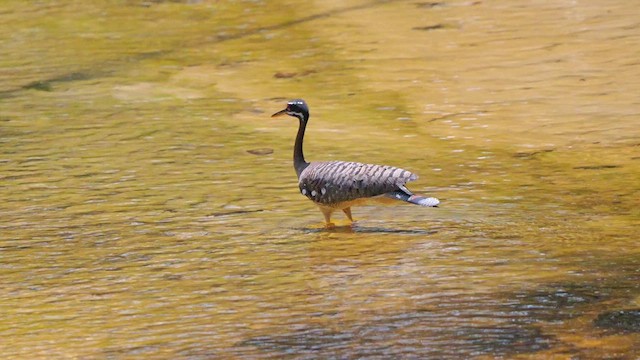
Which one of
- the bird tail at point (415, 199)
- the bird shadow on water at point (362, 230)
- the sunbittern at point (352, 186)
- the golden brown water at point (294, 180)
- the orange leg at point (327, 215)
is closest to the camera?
the golden brown water at point (294, 180)

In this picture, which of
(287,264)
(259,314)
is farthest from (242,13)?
(259,314)

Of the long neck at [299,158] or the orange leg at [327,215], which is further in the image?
the long neck at [299,158]

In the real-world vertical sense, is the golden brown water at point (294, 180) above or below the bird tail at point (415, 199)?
below

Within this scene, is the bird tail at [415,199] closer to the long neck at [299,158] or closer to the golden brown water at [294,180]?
the golden brown water at [294,180]

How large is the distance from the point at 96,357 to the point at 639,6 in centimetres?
981

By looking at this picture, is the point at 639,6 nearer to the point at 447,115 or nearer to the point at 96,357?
the point at 447,115

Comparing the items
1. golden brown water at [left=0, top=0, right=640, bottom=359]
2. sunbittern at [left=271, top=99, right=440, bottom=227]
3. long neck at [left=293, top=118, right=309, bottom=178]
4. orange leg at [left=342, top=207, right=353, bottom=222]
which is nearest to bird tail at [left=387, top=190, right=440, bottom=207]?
sunbittern at [left=271, top=99, right=440, bottom=227]

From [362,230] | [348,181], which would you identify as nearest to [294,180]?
[362,230]

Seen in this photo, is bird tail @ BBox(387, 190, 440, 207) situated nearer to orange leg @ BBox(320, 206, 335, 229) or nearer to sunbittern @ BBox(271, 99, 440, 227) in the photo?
sunbittern @ BBox(271, 99, 440, 227)

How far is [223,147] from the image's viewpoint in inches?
439

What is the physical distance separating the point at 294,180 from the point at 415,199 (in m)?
1.98

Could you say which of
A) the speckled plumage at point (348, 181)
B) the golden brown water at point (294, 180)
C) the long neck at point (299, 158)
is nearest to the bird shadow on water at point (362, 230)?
the golden brown water at point (294, 180)

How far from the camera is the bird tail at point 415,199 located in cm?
834

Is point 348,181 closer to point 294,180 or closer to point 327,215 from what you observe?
point 327,215
